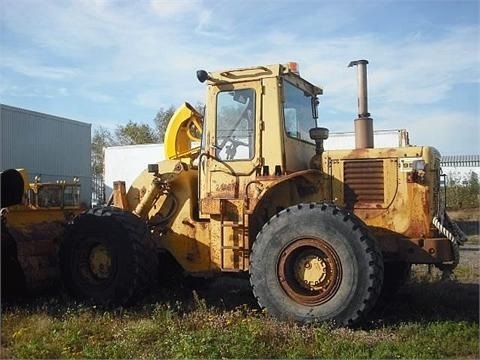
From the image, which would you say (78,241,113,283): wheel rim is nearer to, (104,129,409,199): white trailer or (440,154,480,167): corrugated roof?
(104,129,409,199): white trailer

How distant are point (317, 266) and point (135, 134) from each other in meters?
44.8

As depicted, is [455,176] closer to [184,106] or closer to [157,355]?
[184,106]

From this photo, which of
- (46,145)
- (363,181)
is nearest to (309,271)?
(363,181)

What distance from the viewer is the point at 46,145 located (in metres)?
26.0

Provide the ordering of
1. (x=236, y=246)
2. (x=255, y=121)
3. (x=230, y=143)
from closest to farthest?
1. (x=236, y=246)
2. (x=255, y=121)
3. (x=230, y=143)

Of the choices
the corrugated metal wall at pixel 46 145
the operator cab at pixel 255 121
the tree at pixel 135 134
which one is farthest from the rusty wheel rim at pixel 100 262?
the tree at pixel 135 134

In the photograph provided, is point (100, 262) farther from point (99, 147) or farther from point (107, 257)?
point (99, 147)

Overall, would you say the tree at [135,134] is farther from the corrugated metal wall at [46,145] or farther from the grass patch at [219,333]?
the grass patch at [219,333]

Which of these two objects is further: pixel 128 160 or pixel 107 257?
pixel 128 160

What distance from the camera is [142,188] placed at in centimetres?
864

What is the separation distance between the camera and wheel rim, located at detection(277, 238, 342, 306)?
654cm

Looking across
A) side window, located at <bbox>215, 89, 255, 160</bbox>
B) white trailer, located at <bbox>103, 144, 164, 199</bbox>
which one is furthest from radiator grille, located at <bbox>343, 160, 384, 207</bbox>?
white trailer, located at <bbox>103, 144, 164, 199</bbox>

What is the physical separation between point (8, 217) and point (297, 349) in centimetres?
496

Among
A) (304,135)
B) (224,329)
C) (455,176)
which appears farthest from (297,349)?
(455,176)
